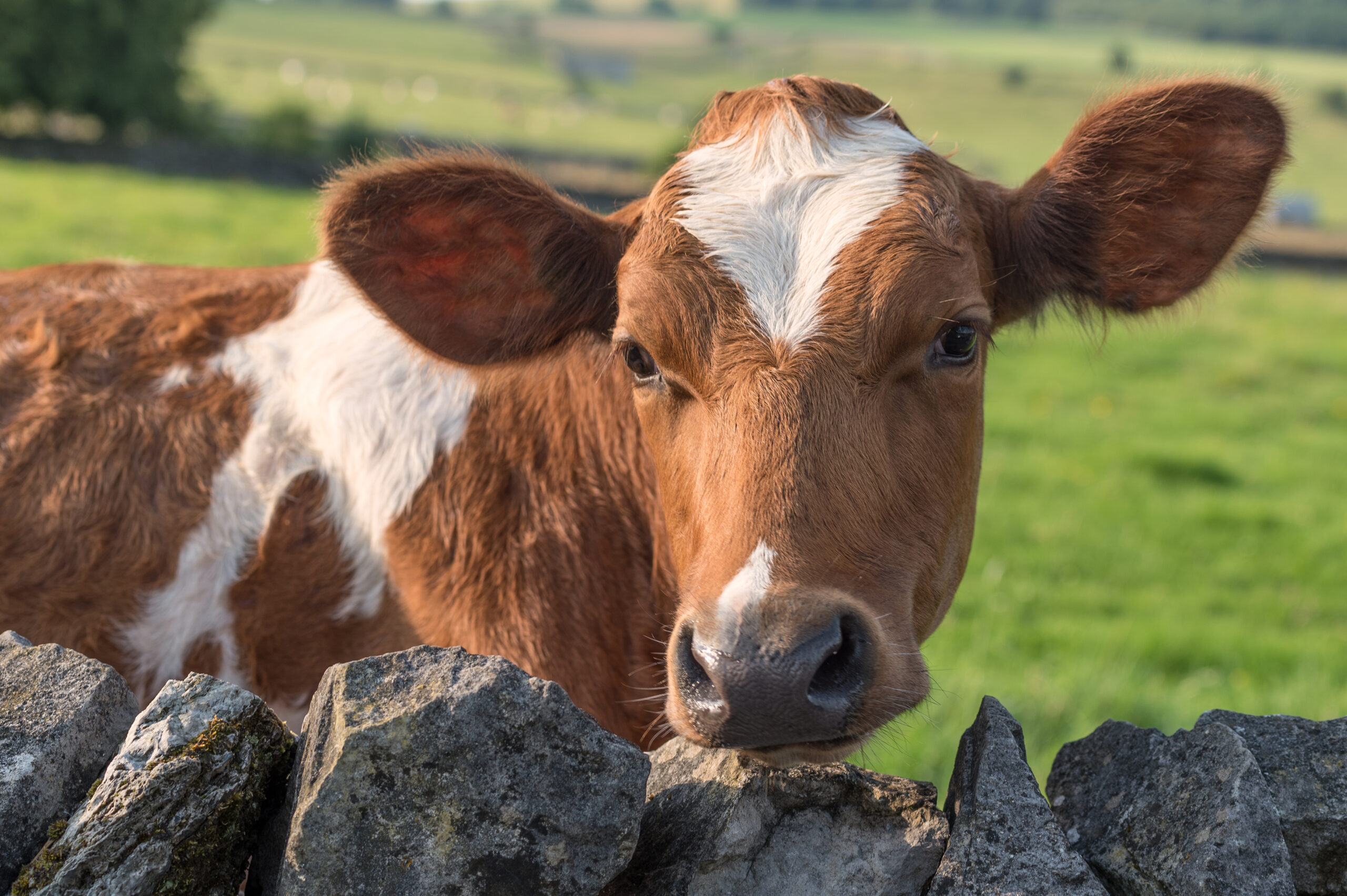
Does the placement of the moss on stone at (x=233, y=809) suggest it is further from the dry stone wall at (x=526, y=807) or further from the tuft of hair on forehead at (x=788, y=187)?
the tuft of hair on forehead at (x=788, y=187)

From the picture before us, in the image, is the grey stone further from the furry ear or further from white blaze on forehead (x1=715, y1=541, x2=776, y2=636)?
the furry ear

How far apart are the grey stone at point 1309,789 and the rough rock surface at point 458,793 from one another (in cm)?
142

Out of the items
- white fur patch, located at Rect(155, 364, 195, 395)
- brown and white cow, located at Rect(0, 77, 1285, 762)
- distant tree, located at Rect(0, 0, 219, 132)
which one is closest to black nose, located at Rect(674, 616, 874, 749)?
brown and white cow, located at Rect(0, 77, 1285, 762)

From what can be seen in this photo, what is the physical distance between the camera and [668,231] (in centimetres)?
308

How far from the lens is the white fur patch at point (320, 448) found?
12.1 feet

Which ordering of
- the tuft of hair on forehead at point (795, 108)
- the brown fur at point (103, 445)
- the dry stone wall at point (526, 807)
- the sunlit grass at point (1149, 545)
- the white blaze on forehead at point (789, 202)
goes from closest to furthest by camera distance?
the dry stone wall at point (526, 807)
the white blaze on forehead at point (789, 202)
the tuft of hair on forehead at point (795, 108)
the brown fur at point (103, 445)
the sunlit grass at point (1149, 545)

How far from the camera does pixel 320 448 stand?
12.5 ft

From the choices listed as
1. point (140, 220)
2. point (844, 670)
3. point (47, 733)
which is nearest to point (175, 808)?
point (47, 733)

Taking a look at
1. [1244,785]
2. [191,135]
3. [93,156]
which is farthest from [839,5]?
[1244,785]

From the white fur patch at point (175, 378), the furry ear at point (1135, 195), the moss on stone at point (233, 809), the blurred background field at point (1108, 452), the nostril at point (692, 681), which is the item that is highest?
the furry ear at point (1135, 195)

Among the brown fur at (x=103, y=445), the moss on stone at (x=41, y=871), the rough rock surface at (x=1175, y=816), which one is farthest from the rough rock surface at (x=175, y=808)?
the rough rock surface at (x=1175, y=816)

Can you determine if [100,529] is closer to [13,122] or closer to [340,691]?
[340,691]

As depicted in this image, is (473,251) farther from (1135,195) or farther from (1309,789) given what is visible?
Result: (1309,789)

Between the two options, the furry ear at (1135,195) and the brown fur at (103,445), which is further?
the brown fur at (103,445)
